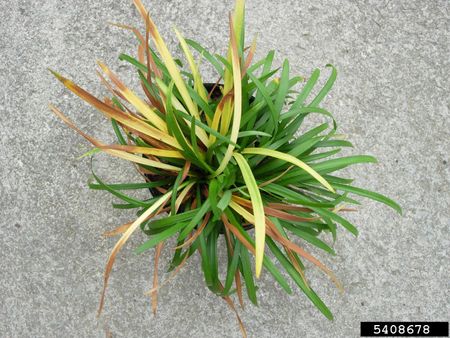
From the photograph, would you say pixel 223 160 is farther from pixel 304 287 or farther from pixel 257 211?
pixel 304 287

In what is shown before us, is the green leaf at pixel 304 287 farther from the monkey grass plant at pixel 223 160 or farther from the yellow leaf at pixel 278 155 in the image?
the yellow leaf at pixel 278 155

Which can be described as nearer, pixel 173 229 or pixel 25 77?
pixel 173 229

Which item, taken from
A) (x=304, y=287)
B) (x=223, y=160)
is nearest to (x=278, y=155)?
(x=223, y=160)

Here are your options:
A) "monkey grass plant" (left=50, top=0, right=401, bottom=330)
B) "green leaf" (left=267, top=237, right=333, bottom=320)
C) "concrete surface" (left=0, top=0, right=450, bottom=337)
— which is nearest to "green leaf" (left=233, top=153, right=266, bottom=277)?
"monkey grass plant" (left=50, top=0, right=401, bottom=330)

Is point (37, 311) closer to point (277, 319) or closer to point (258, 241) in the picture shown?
point (277, 319)

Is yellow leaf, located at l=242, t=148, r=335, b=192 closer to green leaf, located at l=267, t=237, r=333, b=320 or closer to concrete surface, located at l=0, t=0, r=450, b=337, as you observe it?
green leaf, located at l=267, t=237, r=333, b=320

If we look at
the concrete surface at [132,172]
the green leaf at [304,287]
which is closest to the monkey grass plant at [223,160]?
the green leaf at [304,287]

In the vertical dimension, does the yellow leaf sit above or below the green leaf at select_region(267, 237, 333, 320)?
above

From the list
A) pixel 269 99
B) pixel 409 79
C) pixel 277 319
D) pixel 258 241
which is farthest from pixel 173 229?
pixel 409 79
